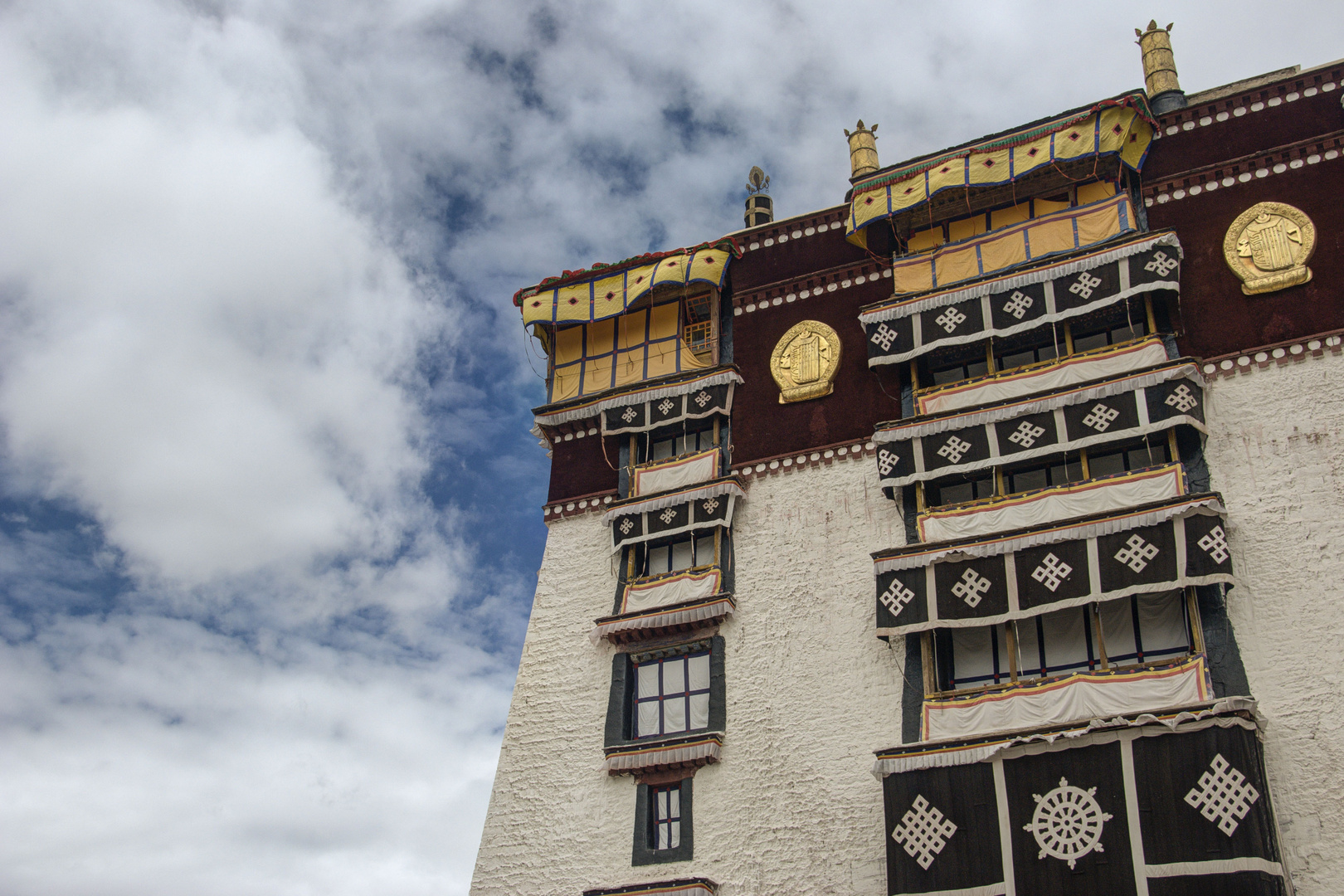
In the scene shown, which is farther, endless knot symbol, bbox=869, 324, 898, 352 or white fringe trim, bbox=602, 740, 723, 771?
endless knot symbol, bbox=869, 324, 898, 352

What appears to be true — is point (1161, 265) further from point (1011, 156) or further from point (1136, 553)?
point (1136, 553)

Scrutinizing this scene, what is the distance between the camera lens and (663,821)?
75.3 feet

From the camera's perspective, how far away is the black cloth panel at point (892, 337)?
81.7ft

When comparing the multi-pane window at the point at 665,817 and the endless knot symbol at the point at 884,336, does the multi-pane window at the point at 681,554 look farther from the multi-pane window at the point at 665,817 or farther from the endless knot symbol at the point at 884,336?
the endless knot symbol at the point at 884,336

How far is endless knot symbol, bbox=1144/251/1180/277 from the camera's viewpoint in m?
22.8

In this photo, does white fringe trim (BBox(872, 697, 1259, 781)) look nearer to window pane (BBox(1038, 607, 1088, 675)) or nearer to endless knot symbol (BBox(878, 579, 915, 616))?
window pane (BBox(1038, 607, 1088, 675))

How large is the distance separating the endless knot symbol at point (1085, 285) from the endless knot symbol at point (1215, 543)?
226 inches

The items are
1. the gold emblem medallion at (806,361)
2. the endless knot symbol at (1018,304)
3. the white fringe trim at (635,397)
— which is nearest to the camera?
the endless knot symbol at (1018,304)

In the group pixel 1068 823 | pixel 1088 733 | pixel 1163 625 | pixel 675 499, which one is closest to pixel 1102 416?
pixel 1163 625

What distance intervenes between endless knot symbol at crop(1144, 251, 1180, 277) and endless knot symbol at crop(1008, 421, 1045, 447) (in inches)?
144

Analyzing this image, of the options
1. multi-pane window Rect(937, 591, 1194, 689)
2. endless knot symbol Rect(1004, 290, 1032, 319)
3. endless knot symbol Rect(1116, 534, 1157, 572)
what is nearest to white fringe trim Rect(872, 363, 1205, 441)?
endless knot symbol Rect(1004, 290, 1032, 319)

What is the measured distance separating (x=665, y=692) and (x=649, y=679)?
0.49 m

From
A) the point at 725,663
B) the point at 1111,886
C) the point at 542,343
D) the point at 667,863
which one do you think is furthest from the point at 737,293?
the point at 1111,886

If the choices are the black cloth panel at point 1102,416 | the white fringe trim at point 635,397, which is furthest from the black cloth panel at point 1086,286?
the white fringe trim at point 635,397
